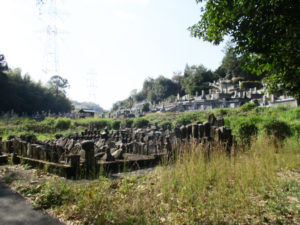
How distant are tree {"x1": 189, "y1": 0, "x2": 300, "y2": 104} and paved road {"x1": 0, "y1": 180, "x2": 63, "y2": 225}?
498 cm

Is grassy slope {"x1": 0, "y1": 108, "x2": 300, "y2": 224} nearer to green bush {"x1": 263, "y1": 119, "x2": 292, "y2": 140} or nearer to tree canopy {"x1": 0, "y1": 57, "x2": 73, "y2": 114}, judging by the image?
green bush {"x1": 263, "y1": 119, "x2": 292, "y2": 140}

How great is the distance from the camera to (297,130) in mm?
8047

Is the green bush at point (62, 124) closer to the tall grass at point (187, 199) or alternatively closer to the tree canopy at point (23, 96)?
the tall grass at point (187, 199)

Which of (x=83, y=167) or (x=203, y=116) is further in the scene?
(x=203, y=116)

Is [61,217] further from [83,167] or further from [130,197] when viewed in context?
[83,167]

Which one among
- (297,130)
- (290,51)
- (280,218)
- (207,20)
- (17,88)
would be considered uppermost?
(17,88)

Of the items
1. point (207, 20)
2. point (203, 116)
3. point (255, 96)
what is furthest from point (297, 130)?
point (255, 96)

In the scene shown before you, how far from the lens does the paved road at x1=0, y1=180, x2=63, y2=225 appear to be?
2645mm

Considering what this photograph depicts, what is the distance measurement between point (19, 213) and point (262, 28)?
556 cm

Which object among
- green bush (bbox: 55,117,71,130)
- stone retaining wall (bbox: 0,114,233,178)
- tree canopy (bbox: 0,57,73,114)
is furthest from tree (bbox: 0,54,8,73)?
stone retaining wall (bbox: 0,114,233,178)

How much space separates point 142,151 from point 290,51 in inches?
188

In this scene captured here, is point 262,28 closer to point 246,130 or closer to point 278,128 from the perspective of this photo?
point 246,130

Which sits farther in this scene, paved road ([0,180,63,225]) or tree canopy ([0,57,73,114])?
tree canopy ([0,57,73,114])

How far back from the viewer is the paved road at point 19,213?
104 inches
